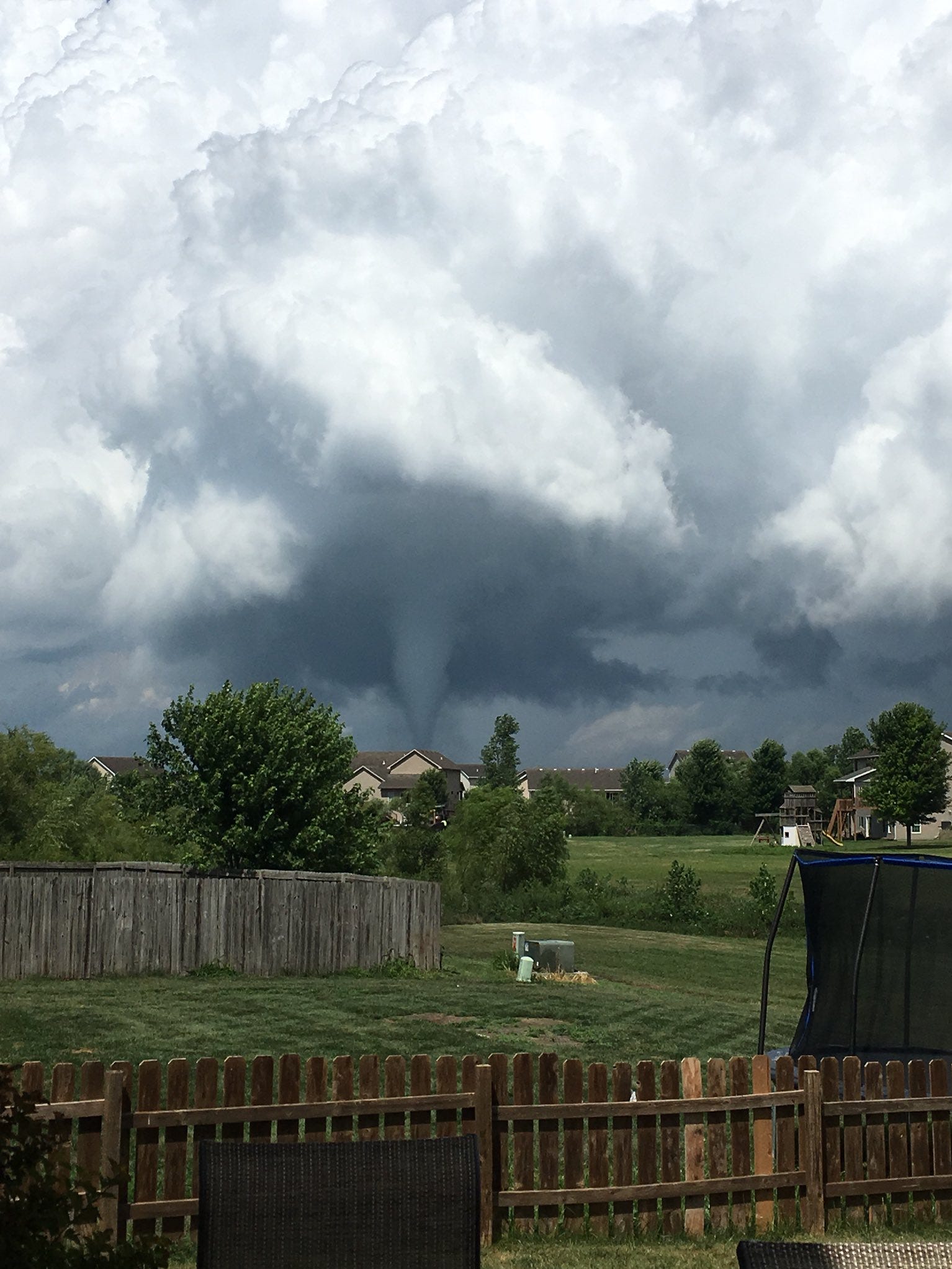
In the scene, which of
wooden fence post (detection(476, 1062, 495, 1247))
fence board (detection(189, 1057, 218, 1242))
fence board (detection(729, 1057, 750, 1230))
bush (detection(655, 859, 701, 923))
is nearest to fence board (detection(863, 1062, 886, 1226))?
fence board (detection(729, 1057, 750, 1230))

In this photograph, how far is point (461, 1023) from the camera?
16766 mm

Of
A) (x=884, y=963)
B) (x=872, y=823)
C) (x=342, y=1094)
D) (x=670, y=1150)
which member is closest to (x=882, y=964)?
(x=884, y=963)

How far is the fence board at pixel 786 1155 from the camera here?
816 cm

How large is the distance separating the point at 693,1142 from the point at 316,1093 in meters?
2.42

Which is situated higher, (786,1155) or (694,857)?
(786,1155)

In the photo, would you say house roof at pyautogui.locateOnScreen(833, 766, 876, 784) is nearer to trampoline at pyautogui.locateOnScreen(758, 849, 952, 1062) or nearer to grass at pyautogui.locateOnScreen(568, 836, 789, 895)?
grass at pyautogui.locateOnScreen(568, 836, 789, 895)

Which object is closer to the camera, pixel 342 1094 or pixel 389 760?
pixel 342 1094

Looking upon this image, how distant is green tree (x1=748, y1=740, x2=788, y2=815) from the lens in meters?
122

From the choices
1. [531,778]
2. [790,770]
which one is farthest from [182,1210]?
[531,778]

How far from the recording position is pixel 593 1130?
7.79 metres

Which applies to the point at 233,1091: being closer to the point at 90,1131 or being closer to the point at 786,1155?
the point at 90,1131

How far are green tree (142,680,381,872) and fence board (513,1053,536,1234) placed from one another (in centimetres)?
2404

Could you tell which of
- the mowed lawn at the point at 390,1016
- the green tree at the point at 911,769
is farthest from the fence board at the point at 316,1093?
the green tree at the point at 911,769

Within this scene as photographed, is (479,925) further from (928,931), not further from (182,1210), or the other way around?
(182,1210)
